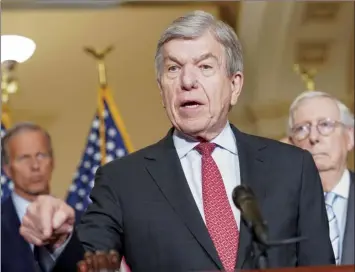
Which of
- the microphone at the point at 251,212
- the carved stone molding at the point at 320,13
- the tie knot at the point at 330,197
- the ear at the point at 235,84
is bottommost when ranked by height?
the tie knot at the point at 330,197

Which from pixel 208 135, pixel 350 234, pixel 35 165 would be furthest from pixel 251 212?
pixel 35 165

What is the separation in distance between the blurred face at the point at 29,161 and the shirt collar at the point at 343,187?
1.05 meters

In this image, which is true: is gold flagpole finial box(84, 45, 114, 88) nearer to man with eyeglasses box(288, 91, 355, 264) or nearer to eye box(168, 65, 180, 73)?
man with eyeglasses box(288, 91, 355, 264)

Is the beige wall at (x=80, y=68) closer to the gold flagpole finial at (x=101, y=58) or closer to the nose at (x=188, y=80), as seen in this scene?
the gold flagpole finial at (x=101, y=58)

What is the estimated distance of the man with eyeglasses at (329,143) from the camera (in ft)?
11.2

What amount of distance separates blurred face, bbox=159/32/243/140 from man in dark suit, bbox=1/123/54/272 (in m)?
1.28

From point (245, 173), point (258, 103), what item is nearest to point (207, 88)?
point (245, 173)

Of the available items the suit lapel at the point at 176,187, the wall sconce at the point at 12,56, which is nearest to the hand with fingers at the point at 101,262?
the suit lapel at the point at 176,187

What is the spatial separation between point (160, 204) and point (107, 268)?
1.05 ft

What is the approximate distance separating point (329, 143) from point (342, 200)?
21 cm

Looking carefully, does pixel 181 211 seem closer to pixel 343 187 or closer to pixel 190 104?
pixel 190 104

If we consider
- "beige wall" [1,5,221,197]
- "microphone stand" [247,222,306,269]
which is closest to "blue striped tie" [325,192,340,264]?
"microphone stand" [247,222,306,269]

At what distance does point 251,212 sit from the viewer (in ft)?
6.20

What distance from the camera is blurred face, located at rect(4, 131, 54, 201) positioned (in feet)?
12.2
